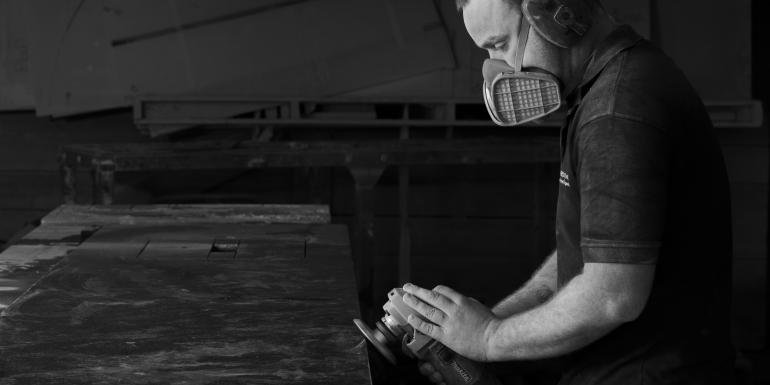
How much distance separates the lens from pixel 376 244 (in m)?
5.71

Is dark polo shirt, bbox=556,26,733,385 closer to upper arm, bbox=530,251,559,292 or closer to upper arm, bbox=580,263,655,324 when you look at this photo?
upper arm, bbox=580,263,655,324

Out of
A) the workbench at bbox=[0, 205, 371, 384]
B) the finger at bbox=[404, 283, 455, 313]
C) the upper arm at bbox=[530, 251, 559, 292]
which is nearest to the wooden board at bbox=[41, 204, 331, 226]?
the workbench at bbox=[0, 205, 371, 384]

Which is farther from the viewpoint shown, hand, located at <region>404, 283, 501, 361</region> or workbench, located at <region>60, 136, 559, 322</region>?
workbench, located at <region>60, 136, 559, 322</region>

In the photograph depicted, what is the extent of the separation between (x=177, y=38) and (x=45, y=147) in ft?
3.60

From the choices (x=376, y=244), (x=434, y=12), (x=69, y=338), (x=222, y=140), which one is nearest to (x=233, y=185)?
(x=222, y=140)

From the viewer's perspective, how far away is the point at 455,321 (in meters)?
1.76

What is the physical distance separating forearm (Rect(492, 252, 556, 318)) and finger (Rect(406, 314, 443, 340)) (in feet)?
1.13

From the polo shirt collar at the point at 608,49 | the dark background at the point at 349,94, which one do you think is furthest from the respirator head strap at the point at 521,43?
the dark background at the point at 349,94

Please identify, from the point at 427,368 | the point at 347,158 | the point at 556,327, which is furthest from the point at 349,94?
the point at 556,327

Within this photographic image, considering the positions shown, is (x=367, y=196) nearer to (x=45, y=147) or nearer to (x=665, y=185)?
(x=45, y=147)

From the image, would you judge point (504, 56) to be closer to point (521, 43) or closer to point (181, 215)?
point (521, 43)

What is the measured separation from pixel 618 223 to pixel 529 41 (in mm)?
375

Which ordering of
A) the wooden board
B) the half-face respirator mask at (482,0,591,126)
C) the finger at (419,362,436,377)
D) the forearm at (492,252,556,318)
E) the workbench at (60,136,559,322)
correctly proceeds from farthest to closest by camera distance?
the workbench at (60,136,559,322), the wooden board, the forearm at (492,252,556,318), the finger at (419,362,436,377), the half-face respirator mask at (482,0,591,126)

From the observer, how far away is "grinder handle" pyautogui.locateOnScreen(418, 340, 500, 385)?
184 centimetres
